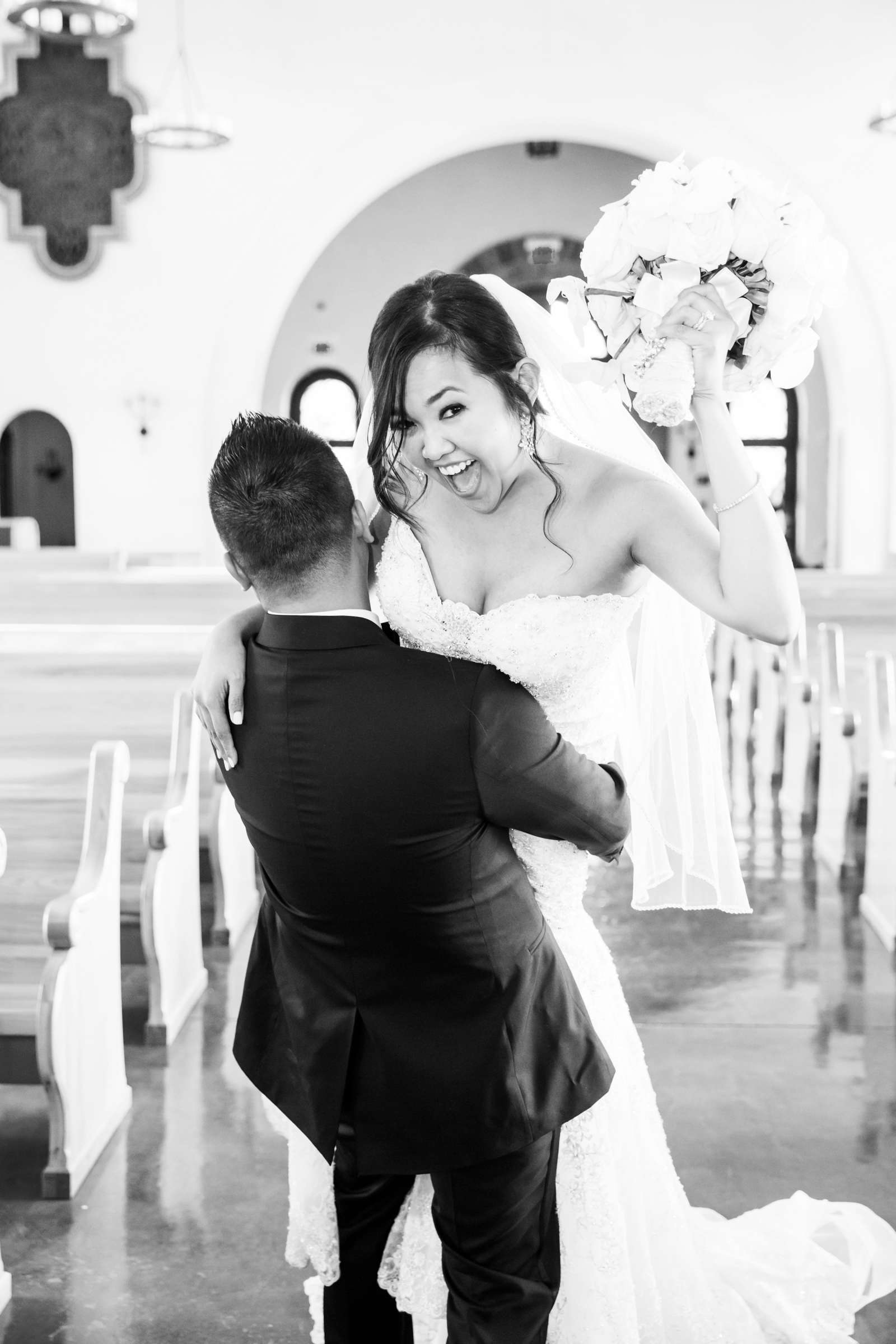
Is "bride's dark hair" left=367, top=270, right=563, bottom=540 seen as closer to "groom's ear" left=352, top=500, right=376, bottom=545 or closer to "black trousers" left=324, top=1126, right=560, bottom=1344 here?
"groom's ear" left=352, top=500, right=376, bottom=545

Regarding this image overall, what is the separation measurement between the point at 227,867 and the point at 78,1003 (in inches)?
64.4

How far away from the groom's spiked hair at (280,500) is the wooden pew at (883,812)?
3.47 metres

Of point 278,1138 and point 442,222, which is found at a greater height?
point 442,222

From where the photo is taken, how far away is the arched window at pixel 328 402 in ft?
53.5

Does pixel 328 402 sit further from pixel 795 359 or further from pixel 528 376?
pixel 795 359

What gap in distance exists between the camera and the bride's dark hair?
1.64 meters

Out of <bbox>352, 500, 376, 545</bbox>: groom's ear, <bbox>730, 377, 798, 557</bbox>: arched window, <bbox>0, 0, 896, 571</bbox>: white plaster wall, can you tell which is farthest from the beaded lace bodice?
<bbox>730, 377, 798, 557</bbox>: arched window

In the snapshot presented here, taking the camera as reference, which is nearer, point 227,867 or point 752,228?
point 752,228

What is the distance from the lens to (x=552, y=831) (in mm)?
1525

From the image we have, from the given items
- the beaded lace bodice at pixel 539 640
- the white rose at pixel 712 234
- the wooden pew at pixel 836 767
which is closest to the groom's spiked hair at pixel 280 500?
the beaded lace bodice at pixel 539 640

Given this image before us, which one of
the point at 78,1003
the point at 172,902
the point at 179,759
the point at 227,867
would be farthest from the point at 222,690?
the point at 227,867

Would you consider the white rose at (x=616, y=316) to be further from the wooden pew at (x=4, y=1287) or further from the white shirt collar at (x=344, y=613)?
the wooden pew at (x=4, y=1287)

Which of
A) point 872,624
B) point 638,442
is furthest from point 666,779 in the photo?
point 872,624

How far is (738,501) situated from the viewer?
155 centimetres
